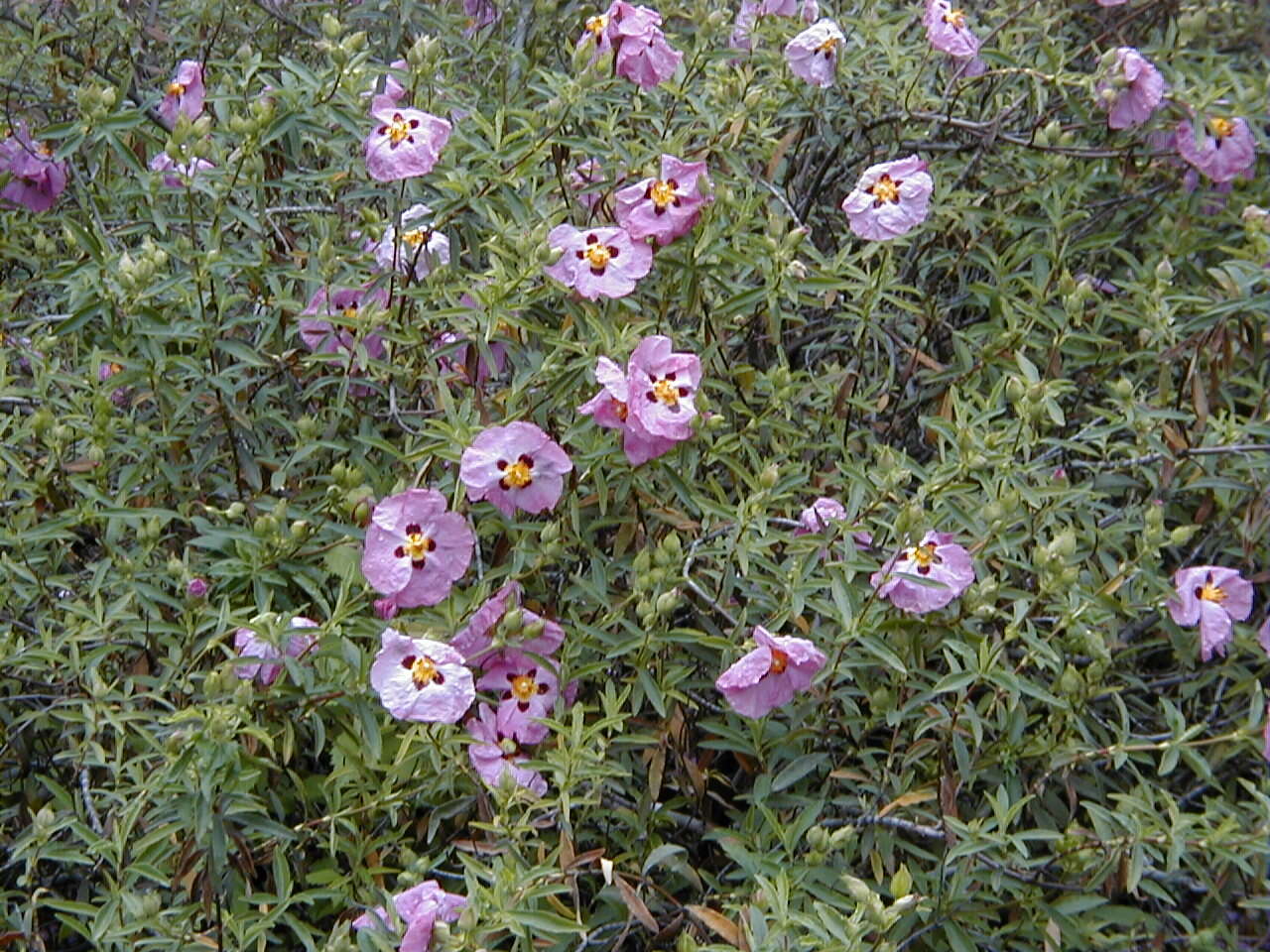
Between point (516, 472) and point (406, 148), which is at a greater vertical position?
point (406, 148)

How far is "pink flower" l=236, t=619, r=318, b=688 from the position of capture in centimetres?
217

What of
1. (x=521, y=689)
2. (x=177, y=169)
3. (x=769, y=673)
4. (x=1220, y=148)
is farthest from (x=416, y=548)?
(x=1220, y=148)

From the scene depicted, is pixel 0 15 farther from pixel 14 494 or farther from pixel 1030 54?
pixel 1030 54

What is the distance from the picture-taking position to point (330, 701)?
224 cm

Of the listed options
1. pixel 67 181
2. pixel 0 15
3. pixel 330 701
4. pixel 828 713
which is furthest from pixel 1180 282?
pixel 0 15

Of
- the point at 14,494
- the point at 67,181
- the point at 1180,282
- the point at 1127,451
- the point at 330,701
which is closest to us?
the point at 330,701

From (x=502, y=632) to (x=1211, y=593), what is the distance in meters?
1.25

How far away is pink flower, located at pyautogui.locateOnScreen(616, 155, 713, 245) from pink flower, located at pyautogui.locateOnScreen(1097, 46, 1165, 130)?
1082 mm

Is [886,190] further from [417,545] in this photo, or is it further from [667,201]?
[417,545]

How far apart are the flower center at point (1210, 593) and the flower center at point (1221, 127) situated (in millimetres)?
1160

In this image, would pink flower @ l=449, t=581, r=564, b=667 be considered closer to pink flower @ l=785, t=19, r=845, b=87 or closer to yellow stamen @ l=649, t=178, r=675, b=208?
yellow stamen @ l=649, t=178, r=675, b=208

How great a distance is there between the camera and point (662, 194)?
2.53 metres

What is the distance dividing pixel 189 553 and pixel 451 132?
2.91ft

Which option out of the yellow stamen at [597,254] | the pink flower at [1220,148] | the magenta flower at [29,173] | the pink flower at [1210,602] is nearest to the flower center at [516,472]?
the yellow stamen at [597,254]
